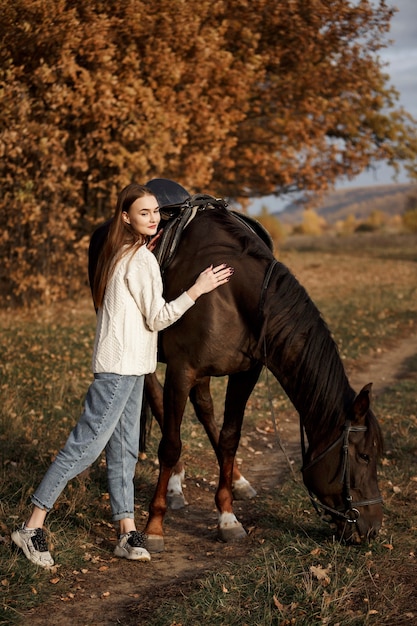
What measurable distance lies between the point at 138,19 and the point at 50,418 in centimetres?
694

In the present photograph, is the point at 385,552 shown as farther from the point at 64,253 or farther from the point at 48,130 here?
the point at 64,253

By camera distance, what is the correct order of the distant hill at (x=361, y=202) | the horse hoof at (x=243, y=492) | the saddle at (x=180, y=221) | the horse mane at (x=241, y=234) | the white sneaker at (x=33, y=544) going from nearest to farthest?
→ 1. the white sneaker at (x=33, y=544)
2. the horse mane at (x=241, y=234)
3. the saddle at (x=180, y=221)
4. the horse hoof at (x=243, y=492)
5. the distant hill at (x=361, y=202)

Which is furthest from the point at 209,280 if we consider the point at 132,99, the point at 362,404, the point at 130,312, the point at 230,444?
the point at 132,99

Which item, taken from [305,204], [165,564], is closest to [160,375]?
[165,564]

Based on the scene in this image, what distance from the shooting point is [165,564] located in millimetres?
3873

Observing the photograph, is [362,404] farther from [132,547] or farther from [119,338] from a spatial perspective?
[132,547]

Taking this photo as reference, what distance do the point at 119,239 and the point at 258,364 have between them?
113 cm

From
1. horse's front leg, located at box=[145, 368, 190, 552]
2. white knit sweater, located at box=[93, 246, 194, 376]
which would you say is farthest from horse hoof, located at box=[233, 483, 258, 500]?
white knit sweater, located at box=[93, 246, 194, 376]

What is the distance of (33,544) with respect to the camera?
11.9 feet

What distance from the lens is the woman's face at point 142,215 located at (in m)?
3.77

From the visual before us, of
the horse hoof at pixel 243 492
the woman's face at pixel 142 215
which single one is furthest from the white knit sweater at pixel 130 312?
the horse hoof at pixel 243 492

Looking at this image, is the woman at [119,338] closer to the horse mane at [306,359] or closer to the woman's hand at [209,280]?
the woman's hand at [209,280]

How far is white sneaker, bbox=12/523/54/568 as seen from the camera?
361cm

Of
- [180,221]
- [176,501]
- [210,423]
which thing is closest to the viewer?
[180,221]
